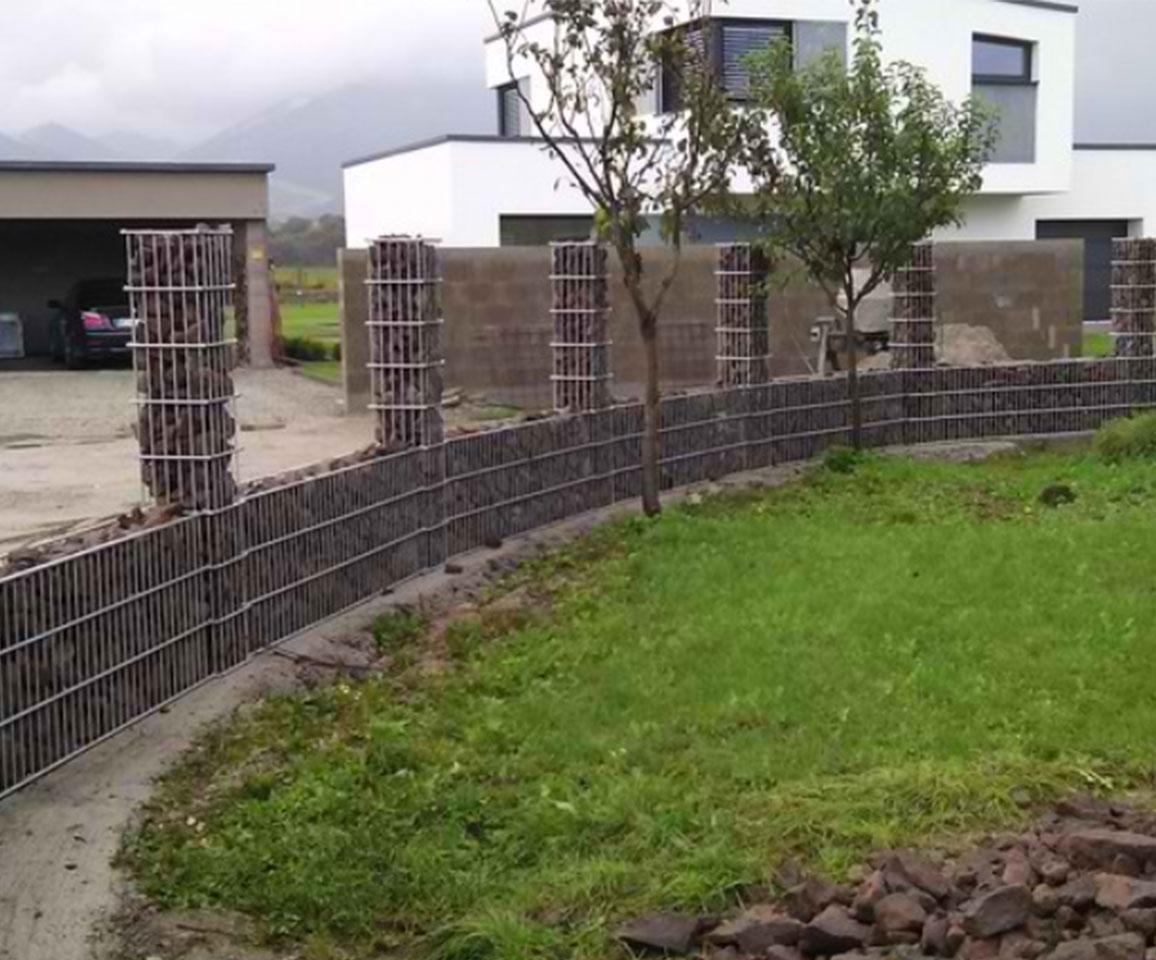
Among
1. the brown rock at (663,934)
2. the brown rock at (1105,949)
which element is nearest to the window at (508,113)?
the brown rock at (663,934)

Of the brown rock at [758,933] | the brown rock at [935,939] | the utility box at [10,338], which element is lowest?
the brown rock at [758,933]

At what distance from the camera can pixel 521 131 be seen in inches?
1282

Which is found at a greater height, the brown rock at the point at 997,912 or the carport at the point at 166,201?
the carport at the point at 166,201

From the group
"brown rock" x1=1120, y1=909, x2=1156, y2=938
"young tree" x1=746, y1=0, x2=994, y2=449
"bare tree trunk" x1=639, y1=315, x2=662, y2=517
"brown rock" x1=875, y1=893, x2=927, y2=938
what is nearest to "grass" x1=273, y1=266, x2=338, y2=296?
"young tree" x1=746, y1=0, x2=994, y2=449

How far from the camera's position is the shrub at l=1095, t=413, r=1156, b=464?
16.4 metres

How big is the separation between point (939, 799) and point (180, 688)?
384cm

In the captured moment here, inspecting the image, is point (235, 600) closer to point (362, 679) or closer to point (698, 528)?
point (362, 679)

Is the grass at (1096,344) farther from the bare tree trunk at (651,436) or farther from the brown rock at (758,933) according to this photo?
the brown rock at (758,933)

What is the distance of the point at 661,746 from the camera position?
23.8 ft

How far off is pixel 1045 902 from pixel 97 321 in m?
27.6

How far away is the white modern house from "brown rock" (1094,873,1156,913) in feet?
66.4

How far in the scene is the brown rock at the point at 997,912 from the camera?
16.1ft

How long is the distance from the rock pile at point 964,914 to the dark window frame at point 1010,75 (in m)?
26.6

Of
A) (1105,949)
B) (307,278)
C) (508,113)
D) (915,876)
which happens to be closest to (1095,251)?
(508,113)
